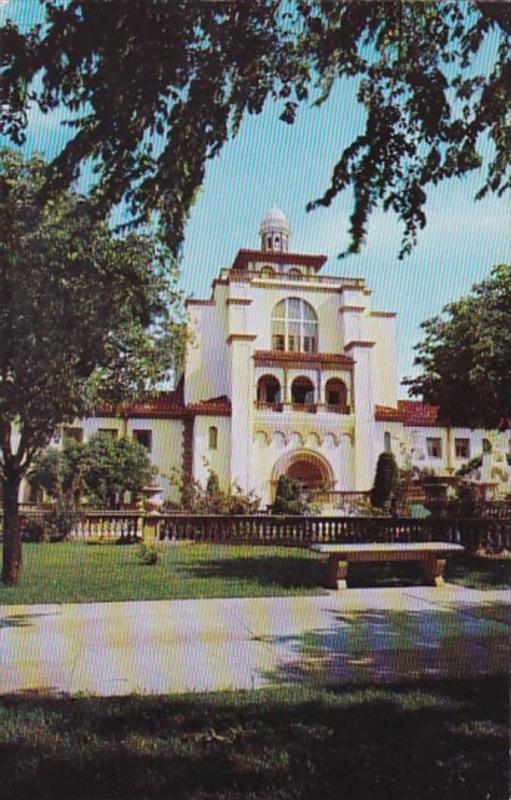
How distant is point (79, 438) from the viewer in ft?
8.45

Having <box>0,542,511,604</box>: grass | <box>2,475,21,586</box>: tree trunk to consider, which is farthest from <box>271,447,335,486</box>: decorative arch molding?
<box>2,475,21,586</box>: tree trunk

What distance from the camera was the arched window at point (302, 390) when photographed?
301 centimetres

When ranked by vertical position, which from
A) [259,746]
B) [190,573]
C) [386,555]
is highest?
[386,555]

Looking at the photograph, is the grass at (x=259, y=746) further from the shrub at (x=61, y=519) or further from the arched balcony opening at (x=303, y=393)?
the arched balcony opening at (x=303, y=393)

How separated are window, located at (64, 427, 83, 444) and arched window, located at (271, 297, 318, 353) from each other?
0.92 metres

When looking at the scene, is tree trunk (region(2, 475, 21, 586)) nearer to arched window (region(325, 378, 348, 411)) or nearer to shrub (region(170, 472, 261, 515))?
shrub (region(170, 472, 261, 515))

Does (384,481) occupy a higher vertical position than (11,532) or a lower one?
higher

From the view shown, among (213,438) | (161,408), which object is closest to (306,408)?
(213,438)

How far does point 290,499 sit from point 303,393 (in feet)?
1.99

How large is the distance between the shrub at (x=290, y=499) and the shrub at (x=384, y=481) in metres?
0.33

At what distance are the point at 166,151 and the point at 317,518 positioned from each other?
81.7 inches

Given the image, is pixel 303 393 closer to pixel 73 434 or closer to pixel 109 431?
pixel 109 431

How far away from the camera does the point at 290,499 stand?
3365 mm

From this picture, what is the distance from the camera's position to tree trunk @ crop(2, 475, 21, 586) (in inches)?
94.6
